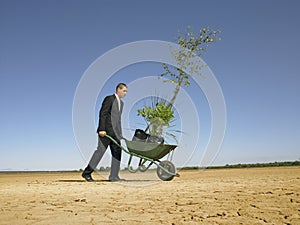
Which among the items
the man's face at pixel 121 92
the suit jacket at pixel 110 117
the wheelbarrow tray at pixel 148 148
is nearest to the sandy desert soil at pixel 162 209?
the wheelbarrow tray at pixel 148 148

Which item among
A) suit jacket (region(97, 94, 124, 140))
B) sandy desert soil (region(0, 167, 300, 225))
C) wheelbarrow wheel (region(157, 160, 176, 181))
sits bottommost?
sandy desert soil (region(0, 167, 300, 225))

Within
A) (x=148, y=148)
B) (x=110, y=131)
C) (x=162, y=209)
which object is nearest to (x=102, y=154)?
(x=110, y=131)

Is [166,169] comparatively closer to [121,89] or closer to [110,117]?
[110,117]

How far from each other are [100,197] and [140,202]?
68cm

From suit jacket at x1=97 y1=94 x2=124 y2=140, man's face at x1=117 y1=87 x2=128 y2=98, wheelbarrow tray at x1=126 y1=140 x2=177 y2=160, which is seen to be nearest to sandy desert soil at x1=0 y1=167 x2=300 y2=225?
wheelbarrow tray at x1=126 y1=140 x2=177 y2=160

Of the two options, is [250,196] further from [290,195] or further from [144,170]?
[144,170]

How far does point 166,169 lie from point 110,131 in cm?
128

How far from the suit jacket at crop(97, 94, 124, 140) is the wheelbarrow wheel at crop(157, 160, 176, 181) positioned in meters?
0.98

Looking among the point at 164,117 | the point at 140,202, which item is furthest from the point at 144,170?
the point at 140,202

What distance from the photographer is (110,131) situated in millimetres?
6371

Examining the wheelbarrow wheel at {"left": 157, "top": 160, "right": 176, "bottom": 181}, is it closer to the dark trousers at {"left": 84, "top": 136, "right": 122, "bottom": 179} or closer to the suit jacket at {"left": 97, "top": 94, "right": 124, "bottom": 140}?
the dark trousers at {"left": 84, "top": 136, "right": 122, "bottom": 179}

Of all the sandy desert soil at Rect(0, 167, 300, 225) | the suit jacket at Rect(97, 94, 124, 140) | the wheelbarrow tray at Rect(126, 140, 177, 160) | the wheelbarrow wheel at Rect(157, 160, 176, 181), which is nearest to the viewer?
the sandy desert soil at Rect(0, 167, 300, 225)

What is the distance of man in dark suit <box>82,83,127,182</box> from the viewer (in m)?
6.31

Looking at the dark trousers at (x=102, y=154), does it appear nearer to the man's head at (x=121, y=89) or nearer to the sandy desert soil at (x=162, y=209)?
the man's head at (x=121, y=89)
